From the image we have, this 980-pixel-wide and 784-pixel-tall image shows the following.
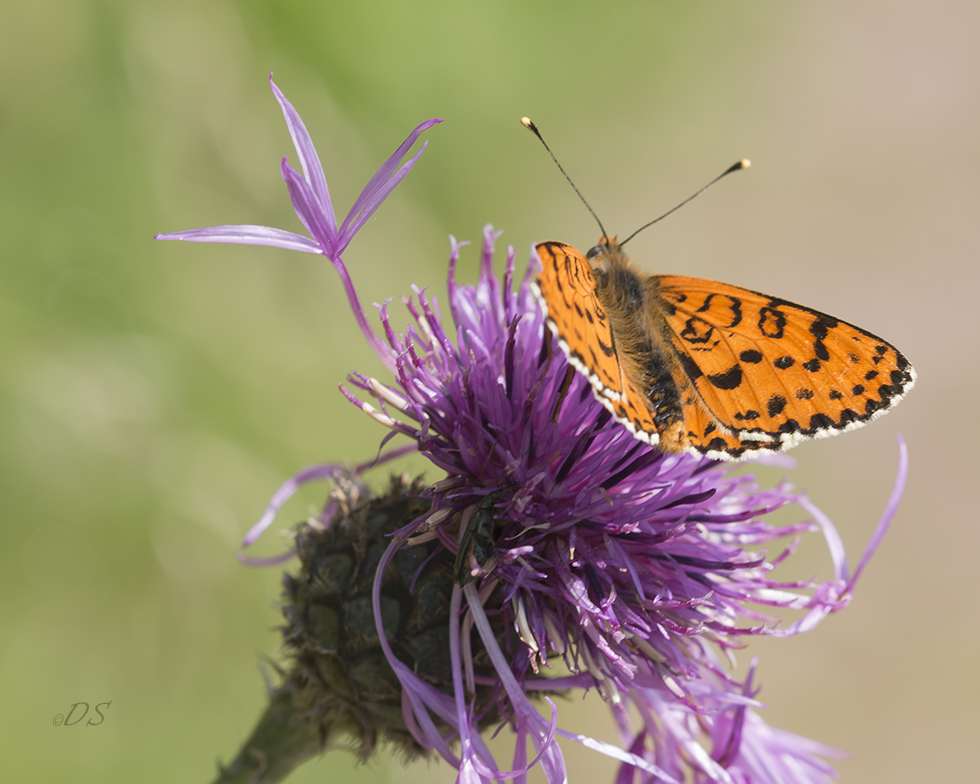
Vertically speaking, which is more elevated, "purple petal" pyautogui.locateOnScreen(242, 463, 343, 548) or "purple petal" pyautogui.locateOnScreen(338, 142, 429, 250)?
"purple petal" pyautogui.locateOnScreen(338, 142, 429, 250)

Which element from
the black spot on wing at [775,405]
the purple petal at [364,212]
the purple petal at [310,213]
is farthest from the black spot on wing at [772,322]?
the purple petal at [310,213]

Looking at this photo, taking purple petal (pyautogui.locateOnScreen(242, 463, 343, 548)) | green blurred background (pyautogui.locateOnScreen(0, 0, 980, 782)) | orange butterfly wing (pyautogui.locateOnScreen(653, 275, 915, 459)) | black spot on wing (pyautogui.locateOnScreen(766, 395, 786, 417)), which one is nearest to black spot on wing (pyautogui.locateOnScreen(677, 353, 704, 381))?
orange butterfly wing (pyautogui.locateOnScreen(653, 275, 915, 459))

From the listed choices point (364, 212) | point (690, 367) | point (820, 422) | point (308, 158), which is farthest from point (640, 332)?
point (308, 158)

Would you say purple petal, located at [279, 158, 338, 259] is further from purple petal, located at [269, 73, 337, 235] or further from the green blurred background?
the green blurred background

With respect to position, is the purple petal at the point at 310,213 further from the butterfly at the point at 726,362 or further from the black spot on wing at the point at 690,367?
the black spot on wing at the point at 690,367

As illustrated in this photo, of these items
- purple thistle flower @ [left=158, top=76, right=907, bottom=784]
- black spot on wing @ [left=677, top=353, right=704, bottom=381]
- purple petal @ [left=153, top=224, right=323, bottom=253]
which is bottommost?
purple thistle flower @ [left=158, top=76, right=907, bottom=784]

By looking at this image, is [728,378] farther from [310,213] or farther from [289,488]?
[289,488]
